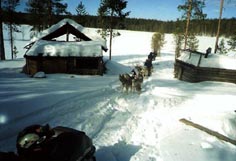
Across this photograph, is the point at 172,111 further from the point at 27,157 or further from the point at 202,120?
the point at 27,157

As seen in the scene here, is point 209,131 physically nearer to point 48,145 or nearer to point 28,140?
point 48,145

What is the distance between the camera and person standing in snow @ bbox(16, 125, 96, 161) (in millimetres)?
4352

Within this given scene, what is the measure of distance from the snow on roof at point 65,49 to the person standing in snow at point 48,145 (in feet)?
55.9

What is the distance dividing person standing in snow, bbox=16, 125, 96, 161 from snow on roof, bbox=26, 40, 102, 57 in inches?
670

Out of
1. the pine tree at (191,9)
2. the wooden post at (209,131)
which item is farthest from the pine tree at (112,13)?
the wooden post at (209,131)

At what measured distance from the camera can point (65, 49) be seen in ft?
72.7

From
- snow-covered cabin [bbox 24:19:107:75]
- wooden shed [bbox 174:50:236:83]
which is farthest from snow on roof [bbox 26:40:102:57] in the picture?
wooden shed [bbox 174:50:236:83]

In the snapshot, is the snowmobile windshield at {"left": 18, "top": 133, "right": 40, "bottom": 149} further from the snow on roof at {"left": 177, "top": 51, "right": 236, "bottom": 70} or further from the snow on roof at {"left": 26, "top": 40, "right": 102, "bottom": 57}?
the snow on roof at {"left": 26, "top": 40, "right": 102, "bottom": 57}

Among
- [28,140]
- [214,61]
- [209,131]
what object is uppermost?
[214,61]

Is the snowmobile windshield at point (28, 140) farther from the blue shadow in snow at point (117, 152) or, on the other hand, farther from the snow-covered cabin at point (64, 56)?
the snow-covered cabin at point (64, 56)

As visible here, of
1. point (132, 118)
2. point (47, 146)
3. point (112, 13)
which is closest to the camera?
point (47, 146)

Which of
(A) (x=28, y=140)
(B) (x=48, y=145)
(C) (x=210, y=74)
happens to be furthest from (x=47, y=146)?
(C) (x=210, y=74)

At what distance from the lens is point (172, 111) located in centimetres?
1065

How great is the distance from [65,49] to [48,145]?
18467 mm
